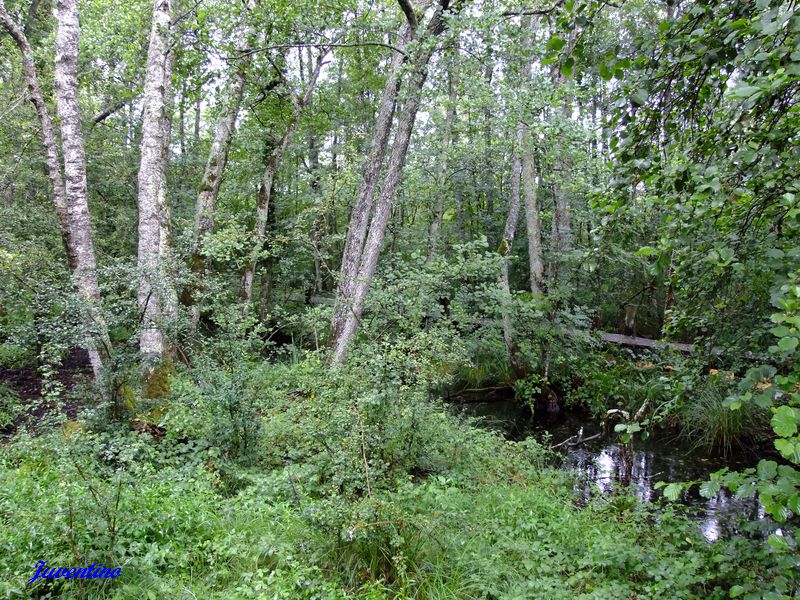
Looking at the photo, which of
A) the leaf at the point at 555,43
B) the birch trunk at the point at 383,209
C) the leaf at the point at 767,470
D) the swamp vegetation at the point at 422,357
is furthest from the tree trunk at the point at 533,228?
the leaf at the point at 767,470

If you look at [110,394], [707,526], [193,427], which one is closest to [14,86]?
[110,394]

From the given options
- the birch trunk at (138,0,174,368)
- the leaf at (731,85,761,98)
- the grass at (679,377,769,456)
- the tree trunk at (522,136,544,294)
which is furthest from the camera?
the tree trunk at (522,136,544,294)

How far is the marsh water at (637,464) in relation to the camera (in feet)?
17.5

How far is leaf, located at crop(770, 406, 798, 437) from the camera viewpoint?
137cm

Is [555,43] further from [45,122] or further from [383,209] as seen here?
[45,122]

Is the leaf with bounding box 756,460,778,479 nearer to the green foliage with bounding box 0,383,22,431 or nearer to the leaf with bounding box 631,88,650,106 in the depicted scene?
the leaf with bounding box 631,88,650,106

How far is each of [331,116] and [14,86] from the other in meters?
6.99

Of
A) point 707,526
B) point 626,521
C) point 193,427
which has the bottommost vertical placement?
point 707,526

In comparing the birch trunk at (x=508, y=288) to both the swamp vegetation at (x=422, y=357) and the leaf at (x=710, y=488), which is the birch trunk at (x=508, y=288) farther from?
the leaf at (x=710, y=488)

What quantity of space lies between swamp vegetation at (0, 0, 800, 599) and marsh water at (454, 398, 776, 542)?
56 mm

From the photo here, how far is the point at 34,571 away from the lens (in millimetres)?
2596

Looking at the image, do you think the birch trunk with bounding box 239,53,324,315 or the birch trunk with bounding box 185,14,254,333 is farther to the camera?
the birch trunk with bounding box 239,53,324,315

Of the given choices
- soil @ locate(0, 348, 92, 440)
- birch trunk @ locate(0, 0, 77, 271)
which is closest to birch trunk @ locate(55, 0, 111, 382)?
birch trunk @ locate(0, 0, 77, 271)

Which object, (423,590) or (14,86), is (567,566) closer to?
(423,590)
